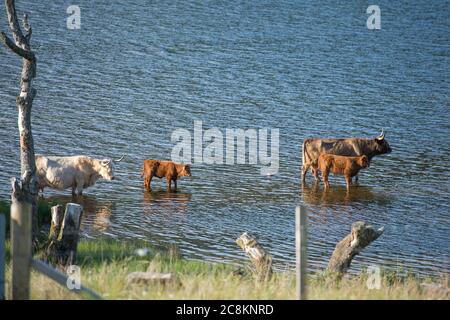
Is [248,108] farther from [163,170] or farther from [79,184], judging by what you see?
[79,184]

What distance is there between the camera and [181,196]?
2941cm

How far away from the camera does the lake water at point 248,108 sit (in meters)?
25.6

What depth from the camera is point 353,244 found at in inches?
708

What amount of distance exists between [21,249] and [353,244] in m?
7.48

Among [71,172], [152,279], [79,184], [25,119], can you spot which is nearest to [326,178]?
[79,184]

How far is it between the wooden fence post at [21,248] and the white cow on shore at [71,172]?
16458 millimetres

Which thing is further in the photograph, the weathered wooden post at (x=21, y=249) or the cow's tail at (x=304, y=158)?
the cow's tail at (x=304, y=158)

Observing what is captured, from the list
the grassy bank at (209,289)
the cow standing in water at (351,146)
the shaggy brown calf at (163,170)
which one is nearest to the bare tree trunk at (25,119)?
the grassy bank at (209,289)

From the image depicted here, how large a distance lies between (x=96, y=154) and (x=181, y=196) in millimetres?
5739

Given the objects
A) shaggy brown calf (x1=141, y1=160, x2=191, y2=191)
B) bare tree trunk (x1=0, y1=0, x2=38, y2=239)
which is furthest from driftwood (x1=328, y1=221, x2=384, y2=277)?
shaggy brown calf (x1=141, y1=160, x2=191, y2=191)

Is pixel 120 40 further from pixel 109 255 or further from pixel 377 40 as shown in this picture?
pixel 109 255

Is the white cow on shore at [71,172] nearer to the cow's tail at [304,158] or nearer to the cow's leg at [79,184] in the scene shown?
the cow's leg at [79,184]
